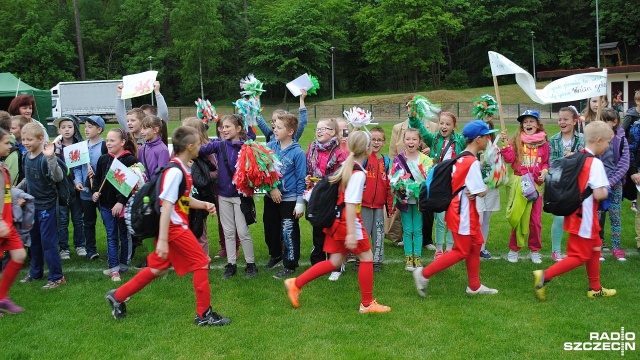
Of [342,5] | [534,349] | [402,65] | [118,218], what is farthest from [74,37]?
[534,349]

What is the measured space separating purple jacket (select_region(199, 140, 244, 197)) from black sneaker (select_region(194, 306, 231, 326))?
1.80m

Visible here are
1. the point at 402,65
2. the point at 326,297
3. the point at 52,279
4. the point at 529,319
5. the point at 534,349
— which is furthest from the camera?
the point at 402,65

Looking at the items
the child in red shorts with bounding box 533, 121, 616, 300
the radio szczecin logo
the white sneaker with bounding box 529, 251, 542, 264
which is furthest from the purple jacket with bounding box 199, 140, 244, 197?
the radio szczecin logo

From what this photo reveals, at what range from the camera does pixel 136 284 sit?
5.22 metres

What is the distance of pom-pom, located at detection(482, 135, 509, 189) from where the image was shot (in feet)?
20.1

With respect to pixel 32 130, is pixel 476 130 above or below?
below

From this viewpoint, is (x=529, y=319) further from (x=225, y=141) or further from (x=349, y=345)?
(x=225, y=141)

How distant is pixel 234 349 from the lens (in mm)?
4672

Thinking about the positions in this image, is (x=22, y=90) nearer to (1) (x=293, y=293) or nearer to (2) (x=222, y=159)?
(2) (x=222, y=159)

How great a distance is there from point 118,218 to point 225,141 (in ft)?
5.34

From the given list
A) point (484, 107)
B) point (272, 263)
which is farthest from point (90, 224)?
point (484, 107)

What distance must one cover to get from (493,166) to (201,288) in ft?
11.2

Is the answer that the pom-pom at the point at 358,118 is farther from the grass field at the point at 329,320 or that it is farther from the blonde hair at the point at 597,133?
the blonde hair at the point at 597,133

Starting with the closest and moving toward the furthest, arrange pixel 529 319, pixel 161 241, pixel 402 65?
pixel 161 241 → pixel 529 319 → pixel 402 65
